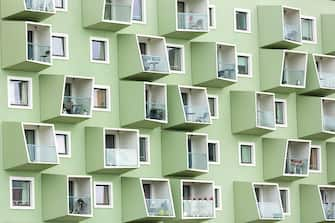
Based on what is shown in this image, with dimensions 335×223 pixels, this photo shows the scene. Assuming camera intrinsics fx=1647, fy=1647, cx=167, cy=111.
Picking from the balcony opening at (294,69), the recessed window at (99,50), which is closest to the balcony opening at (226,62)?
the balcony opening at (294,69)

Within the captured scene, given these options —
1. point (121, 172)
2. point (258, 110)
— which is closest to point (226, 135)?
point (258, 110)

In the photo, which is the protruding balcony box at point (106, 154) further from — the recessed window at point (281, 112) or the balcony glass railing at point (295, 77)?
the balcony glass railing at point (295, 77)

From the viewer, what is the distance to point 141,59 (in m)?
79.9

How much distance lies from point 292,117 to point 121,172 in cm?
1368

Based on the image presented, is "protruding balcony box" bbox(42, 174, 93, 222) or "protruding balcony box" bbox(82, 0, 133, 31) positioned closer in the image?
"protruding balcony box" bbox(42, 174, 93, 222)

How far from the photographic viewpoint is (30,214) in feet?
248

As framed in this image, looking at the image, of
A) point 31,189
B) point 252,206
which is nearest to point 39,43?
point 31,189

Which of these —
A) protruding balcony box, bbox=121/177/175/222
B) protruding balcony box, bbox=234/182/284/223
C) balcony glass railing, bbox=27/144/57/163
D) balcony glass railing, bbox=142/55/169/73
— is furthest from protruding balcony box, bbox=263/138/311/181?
balcony glass railing, bbox=27/144/57/163

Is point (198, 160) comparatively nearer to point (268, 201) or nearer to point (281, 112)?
point (268, 201)

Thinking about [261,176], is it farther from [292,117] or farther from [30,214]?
[30,214]

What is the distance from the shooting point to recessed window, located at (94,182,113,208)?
A: 7906 cm

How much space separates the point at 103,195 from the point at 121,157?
2263 millimetres

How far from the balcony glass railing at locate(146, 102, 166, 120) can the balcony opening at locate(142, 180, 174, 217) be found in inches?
126

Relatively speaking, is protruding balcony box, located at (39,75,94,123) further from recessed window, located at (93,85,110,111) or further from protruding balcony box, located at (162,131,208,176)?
protruding balcony box, located at (162,131,208,176)
